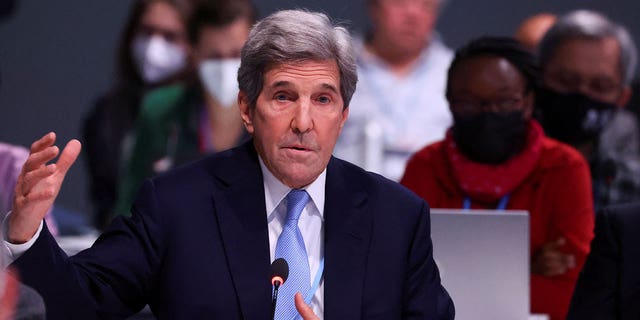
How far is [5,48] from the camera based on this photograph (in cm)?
646

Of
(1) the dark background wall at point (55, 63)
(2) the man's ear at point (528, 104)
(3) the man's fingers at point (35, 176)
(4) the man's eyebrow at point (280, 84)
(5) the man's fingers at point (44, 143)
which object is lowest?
(1) the dark background wall at point (55, 63)

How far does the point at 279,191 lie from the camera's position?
2182 mm

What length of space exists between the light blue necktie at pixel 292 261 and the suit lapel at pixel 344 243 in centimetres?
5

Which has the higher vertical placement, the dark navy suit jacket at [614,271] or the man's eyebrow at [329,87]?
the man's eyebrow at [329,87]

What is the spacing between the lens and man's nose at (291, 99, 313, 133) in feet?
6.80

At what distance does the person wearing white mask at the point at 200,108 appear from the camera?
4.29 metres

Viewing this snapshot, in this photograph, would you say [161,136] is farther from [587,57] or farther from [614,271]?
[614,271]

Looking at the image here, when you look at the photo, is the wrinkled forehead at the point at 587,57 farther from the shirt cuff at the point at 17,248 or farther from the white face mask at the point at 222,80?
the shirt cuff at the point at 17,248

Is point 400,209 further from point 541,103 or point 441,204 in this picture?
point 541,103

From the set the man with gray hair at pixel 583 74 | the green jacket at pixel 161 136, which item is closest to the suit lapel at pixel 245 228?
the man with gray hair at pixel 583 74

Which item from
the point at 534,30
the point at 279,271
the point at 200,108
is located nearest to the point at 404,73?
the point at 534,30

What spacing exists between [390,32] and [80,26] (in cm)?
235

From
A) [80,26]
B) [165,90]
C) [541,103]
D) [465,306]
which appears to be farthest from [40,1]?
[465,306]

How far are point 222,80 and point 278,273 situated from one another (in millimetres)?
2650
